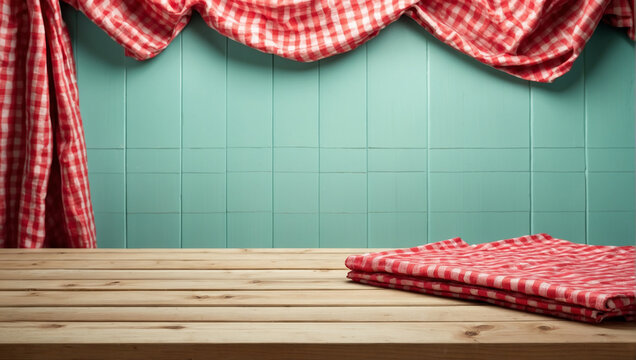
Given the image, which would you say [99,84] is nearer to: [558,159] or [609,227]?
[558,159]

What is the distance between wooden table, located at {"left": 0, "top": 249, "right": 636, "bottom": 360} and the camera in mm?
734

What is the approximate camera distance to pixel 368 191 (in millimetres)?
2168

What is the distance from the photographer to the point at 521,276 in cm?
91

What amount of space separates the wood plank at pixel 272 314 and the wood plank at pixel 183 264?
1.33ft

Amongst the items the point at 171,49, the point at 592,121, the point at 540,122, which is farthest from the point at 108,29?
the point at 592,121

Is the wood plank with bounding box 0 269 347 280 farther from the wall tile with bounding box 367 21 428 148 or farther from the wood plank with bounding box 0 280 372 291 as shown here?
the wall tile with bounding box 367 21 428 148

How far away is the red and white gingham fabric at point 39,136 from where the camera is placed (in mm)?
1924

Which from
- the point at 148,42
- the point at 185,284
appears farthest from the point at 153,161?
the point at 185,284

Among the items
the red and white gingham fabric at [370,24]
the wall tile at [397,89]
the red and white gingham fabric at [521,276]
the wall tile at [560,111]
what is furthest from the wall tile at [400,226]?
the red and white gingham fabric at [521,276]

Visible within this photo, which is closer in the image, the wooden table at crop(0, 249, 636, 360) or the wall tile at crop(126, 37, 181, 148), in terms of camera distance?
the wooden table at crop(0, 249, 636, 360)

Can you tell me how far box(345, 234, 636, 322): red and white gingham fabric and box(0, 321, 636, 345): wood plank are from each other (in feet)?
0.13

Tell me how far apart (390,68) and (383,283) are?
1.29 metres
